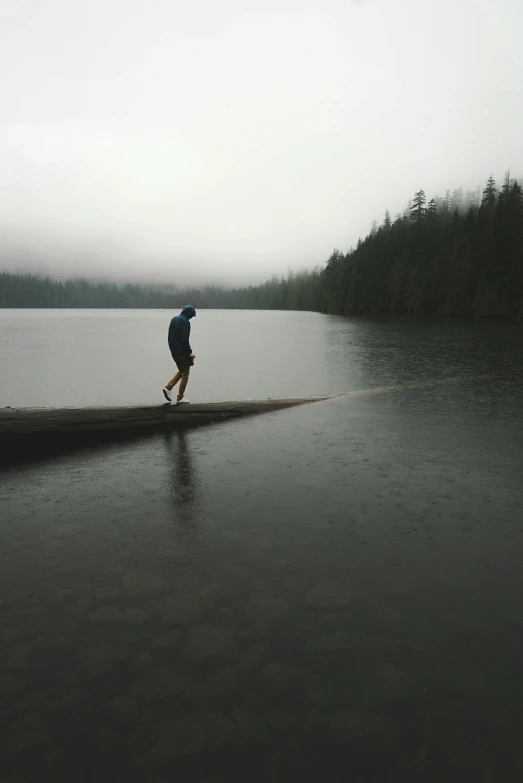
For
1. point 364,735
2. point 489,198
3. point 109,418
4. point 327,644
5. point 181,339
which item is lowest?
point 364,735

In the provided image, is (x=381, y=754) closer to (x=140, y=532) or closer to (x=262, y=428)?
(x=140, y=532)

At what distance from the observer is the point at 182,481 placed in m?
8.25

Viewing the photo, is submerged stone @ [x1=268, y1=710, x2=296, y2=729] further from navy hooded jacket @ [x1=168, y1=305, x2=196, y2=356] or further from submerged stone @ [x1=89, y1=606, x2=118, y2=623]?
navy hooded jacket @ [x1=168, y1=305, x2=196, y2=356]

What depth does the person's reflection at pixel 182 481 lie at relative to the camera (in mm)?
6883

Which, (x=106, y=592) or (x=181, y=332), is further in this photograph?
(x=181, y=332)

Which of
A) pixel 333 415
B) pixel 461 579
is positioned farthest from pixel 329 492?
pixel 333 415

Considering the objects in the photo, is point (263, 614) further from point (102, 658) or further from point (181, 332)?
point (181, 332)

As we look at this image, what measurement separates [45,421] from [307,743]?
8.92 meters

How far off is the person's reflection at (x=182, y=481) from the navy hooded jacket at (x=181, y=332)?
9.22ft

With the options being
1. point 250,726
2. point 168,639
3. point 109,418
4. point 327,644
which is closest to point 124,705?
point 168,639

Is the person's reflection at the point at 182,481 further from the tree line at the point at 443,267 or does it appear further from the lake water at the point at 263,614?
the tree line at the point at 443,267

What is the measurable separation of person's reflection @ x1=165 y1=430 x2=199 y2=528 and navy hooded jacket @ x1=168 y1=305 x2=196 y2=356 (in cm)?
281

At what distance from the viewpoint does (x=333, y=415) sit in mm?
13812

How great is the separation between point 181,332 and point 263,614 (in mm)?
9283
